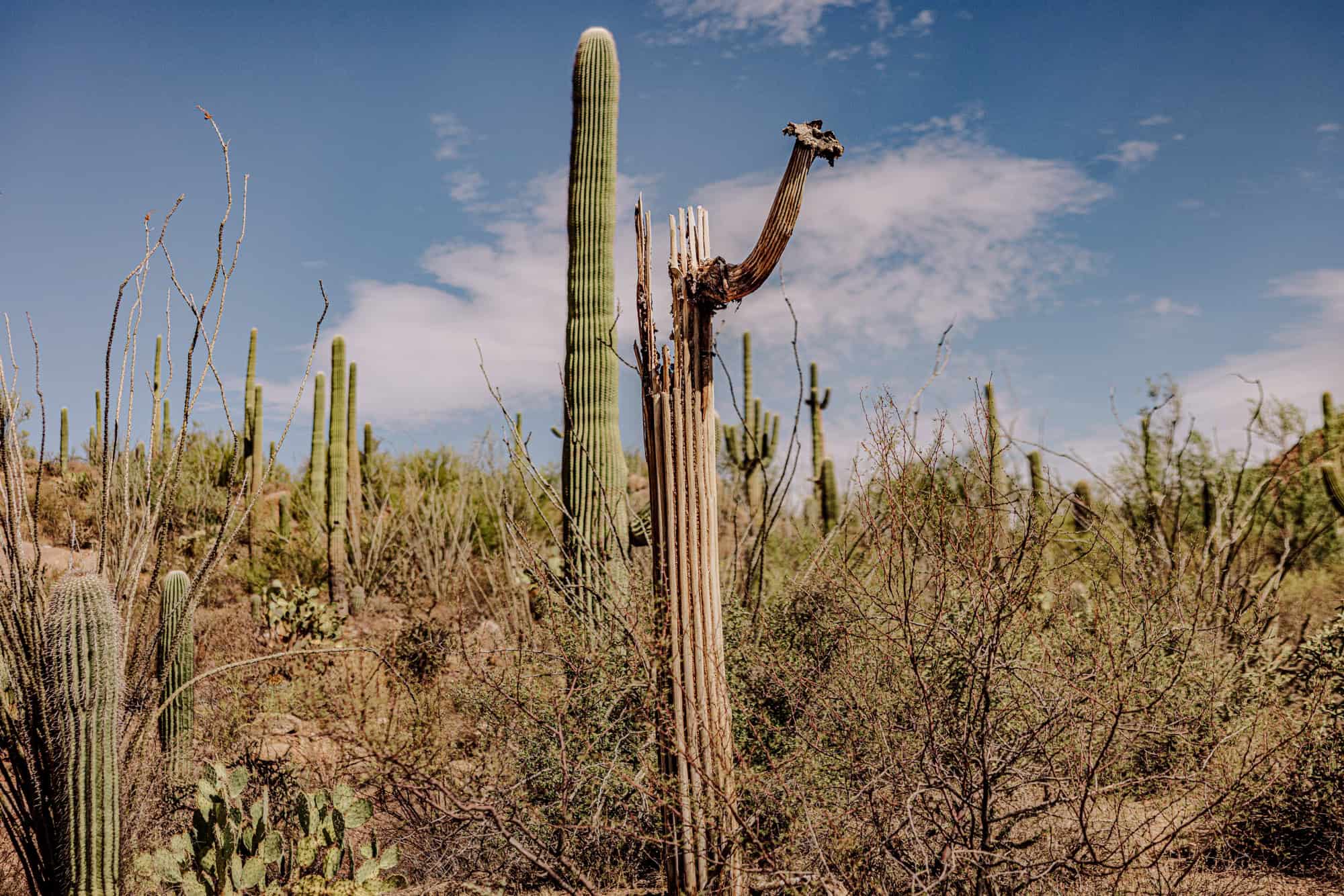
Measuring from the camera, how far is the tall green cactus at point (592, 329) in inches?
250

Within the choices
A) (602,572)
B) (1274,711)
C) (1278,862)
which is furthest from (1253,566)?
(602,572)

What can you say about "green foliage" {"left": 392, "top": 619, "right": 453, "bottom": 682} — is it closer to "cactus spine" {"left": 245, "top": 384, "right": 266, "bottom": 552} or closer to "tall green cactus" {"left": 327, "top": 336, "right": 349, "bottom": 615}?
"tall green cactus" {"left": 327, "top": 336, "right": 349, "bottom": 615}

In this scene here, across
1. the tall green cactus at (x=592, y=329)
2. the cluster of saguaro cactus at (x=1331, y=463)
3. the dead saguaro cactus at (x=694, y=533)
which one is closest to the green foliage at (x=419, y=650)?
the tall green cactus at (x=592, y=329)

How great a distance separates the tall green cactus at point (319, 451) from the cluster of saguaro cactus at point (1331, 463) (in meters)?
10.9

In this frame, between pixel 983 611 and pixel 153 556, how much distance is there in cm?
1072

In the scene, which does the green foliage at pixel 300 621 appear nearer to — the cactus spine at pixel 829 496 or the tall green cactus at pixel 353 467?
the tall green cactus at pixel 353 467

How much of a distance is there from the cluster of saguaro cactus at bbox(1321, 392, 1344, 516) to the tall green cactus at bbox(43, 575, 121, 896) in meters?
10.4

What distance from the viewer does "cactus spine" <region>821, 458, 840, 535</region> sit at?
1275 centimetres

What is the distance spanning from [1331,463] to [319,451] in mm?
12230

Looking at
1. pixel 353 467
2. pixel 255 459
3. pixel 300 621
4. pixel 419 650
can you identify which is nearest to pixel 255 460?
pixel 255 459

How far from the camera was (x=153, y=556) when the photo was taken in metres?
11.6

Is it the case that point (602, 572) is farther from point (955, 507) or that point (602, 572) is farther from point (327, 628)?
point (327, 628)

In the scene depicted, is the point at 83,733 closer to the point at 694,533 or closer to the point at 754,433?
the point at 694,533

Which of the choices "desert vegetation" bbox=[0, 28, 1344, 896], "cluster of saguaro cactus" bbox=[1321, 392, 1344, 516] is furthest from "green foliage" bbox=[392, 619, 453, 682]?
"cluster of saguaro cactus" bbox=[1321, 392, 1344, 516]
